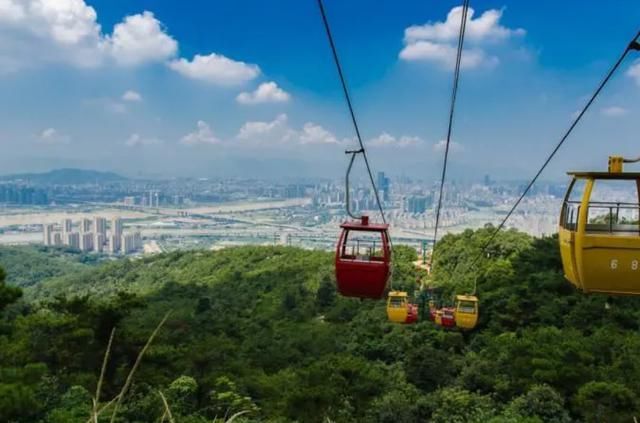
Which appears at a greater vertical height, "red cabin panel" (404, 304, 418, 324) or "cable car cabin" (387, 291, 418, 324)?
"cable car cabin" (387, 291, 418, 324)

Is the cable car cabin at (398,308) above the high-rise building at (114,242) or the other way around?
above

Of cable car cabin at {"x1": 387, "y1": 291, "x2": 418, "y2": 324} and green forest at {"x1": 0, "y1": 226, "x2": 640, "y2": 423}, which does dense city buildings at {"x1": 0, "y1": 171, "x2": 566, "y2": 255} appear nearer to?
green forest at {"x1": 0, "y1": 226, "x2": 640, "y2": 423}

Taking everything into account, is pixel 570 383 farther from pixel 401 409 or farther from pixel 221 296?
pixel 221 296

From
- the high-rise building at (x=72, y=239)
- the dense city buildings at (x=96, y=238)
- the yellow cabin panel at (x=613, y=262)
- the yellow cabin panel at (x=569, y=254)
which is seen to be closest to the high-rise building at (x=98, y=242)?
the dense city buildings at (x=96, y=238)

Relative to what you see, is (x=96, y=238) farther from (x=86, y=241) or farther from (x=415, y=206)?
(x=415, y=206)

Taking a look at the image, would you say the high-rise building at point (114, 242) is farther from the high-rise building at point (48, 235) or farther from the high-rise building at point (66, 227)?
the high-rise building at point (48, 235)

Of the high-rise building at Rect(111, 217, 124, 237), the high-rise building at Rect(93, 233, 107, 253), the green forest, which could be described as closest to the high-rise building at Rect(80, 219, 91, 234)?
the high-rise building at Rect(93, 233, 107, 253)
